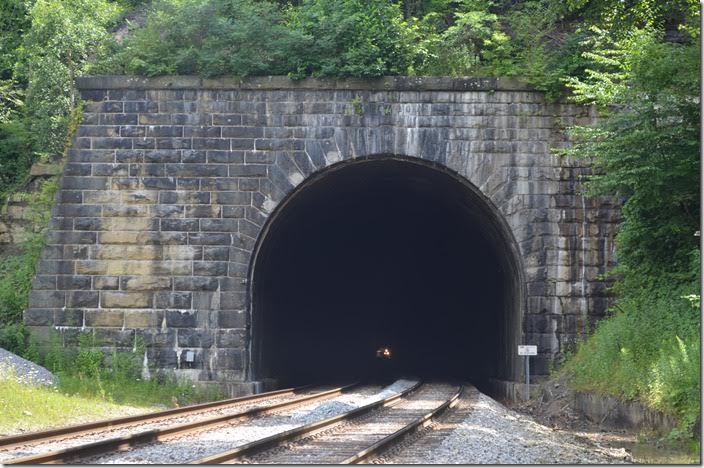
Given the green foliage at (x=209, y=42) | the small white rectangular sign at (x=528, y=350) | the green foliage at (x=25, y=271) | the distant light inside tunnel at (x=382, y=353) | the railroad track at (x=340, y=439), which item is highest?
the green foliage at (x=209, y=42)

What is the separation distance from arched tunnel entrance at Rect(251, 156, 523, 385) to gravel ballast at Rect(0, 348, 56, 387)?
459 centimetres

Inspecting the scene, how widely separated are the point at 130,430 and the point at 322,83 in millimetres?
9644

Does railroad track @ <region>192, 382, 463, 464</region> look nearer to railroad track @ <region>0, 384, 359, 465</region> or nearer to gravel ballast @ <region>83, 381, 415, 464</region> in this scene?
gravel ballast @ <region>83, 381, 415, 464</region>

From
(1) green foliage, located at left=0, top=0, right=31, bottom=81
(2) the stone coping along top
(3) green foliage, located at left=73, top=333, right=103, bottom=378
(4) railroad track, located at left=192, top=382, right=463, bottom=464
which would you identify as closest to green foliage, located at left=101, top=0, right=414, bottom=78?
(2) the stone coping along top

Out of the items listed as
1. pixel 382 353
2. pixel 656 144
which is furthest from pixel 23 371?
pixel 382 353

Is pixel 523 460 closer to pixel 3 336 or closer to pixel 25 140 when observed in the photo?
pixel 3 336

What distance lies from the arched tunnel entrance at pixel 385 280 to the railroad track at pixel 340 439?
5562mm

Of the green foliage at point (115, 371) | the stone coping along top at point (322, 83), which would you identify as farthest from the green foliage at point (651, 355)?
the green foliage at point (115, 371)

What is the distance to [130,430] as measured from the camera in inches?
560

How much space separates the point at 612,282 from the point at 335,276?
53.4 feet

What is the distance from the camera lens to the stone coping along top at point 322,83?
2162 cm

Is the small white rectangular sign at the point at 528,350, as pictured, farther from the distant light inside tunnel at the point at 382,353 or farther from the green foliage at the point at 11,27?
the distant light inside tunnel at the point at 382,353

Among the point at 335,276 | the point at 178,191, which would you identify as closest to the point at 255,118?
the point at 178,191

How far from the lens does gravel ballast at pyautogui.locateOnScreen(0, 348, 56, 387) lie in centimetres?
1755
